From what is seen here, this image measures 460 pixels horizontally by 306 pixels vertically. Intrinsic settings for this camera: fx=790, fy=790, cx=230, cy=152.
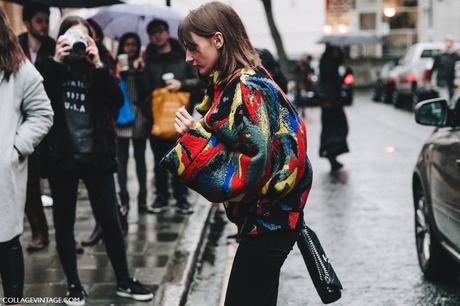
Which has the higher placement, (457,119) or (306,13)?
(457,119)

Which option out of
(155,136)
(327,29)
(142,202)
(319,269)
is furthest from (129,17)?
(327,29)

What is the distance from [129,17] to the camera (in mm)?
9367

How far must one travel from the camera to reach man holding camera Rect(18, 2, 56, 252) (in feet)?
20.1

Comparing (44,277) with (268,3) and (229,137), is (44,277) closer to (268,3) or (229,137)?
(229,137)

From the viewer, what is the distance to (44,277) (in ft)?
19.1

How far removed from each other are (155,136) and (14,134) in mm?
3896

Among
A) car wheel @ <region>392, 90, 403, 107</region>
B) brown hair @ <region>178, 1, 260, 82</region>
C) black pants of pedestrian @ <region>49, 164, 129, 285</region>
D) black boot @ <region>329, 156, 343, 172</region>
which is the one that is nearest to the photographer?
black pants of pedestrian @ <region>49, 164, 129, 285</region>

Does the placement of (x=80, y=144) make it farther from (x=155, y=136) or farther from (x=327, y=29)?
(x=327, y=29)

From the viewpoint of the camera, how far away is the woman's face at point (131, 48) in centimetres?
827

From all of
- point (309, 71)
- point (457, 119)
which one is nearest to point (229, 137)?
point (457, 119)

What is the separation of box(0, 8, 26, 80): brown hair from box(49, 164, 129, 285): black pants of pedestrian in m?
0.98

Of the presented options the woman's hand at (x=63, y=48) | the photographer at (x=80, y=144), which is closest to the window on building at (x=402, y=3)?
the photographer at (x=80, y=144)

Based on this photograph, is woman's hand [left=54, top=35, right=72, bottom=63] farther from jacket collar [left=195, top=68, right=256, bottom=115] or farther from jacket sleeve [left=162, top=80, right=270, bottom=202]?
jacket sleeve [left=162, top=80, right=270, bottom=202]

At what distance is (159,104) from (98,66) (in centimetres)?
316
